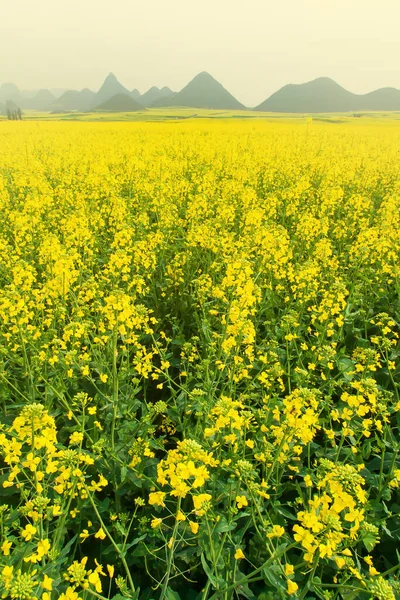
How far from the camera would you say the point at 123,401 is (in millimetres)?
2717

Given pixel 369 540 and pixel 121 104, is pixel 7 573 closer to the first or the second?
pixel 369 540

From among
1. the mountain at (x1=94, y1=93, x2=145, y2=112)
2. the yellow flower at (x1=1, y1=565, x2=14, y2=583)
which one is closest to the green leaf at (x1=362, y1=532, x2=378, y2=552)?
the yellow flower at (x1=1, y1=565, x2=14, y2=583)

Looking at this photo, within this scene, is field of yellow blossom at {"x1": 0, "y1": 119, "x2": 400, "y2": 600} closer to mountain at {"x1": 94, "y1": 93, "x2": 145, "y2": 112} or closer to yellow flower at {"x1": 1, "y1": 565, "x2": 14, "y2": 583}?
yellow flower at {"x1": 1, "y1": 565, "x2": 14, "y2": 583}

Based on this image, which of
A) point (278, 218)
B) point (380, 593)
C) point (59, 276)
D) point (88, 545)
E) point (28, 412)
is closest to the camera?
point (380, 593)

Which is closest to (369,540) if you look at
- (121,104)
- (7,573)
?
(7,573)

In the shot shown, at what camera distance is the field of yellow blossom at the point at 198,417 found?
1.64 meters

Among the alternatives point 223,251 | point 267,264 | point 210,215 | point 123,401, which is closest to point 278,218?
point 210,215

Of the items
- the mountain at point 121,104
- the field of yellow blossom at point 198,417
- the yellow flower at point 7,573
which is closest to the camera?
the yellow flower at point 7,573

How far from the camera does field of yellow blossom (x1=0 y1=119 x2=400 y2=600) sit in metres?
1.64

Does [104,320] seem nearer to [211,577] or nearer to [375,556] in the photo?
[211,577]

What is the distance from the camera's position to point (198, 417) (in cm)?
242

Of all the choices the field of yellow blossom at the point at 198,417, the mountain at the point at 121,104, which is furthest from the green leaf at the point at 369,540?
the mountain at the point at 121,104

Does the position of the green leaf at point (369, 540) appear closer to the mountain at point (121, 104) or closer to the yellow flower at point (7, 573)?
the yellow flower at point (7, 573)

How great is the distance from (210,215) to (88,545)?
5.09 meters
